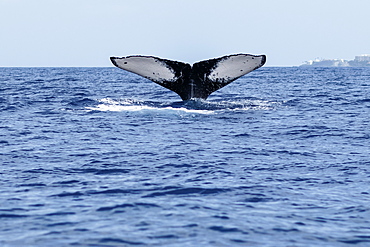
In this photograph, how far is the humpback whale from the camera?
14750 mm

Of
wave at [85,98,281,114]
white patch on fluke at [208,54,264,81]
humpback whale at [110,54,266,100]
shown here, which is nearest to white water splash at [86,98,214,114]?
wave at [85,98,281,114]

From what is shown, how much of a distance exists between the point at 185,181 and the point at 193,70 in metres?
7.69

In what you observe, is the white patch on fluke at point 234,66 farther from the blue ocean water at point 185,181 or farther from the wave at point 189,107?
the wave at point 189,107

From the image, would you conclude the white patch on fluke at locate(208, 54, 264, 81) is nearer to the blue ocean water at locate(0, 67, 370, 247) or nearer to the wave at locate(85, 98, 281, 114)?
→ the blue ocean water at locate(0, 67, 370, 247)

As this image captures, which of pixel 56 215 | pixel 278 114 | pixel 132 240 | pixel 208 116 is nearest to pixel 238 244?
pixel 132 240

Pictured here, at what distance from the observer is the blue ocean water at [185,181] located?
6297mm

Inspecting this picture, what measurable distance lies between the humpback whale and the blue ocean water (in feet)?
3.03

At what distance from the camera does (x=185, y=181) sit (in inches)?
336

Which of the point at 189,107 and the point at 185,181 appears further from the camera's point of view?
the point at 189,107

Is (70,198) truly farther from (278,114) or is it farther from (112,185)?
(278,114)

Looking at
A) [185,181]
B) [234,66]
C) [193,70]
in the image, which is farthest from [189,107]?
[185,181]

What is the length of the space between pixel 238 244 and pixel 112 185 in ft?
9.35

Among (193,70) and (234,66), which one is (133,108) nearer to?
(193,70)

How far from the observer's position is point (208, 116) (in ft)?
51.5
